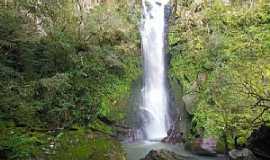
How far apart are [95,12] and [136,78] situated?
363 cm

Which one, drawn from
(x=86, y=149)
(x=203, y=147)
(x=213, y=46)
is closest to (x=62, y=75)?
(x=86, y=149)

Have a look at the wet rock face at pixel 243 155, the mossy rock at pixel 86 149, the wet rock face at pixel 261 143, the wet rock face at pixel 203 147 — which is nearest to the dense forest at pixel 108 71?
the mossy rock at pixel 86 149

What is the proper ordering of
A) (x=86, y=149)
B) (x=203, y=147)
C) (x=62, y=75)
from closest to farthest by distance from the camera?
(x=86, y=149) → (x=62, y=75) → (x=203, y=147)

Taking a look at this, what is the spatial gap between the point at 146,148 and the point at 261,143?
245 inches

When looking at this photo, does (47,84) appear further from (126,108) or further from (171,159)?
(126,108)

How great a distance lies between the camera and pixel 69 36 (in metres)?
15.8

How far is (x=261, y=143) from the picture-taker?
8.40 meters

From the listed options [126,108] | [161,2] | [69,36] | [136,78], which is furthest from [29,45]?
[161,2]

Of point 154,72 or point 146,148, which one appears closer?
point 146,148

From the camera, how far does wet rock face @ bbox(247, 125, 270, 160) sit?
8141 mm

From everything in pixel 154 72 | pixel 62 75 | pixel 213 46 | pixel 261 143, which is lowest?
pixel 261 143

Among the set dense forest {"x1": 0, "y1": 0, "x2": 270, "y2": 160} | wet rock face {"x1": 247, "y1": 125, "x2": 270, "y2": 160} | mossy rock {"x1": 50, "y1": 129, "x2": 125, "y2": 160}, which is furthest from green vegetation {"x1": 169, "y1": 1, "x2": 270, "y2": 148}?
mossy rock {"x1": 50, "y1": 129, "x2": 125, "y2": 160}

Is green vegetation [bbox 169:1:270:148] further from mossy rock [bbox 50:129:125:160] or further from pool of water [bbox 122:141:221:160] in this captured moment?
mossy rock [bbox 50:129:125:160]

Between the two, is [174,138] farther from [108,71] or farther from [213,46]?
[213,46]
